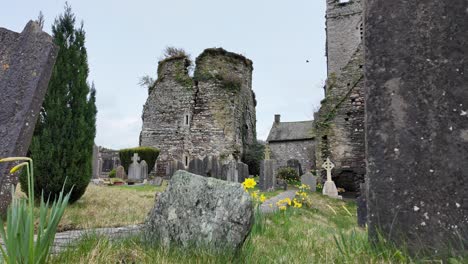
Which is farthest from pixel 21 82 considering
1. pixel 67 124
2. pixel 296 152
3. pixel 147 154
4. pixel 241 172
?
pixel 296 152

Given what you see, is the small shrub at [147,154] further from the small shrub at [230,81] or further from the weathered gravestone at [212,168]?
the weathered gravestone at [212,168]

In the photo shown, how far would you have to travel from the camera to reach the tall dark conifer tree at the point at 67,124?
6.45m

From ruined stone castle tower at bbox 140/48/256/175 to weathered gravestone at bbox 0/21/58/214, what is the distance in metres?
18.6

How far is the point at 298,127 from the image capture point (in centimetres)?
3816

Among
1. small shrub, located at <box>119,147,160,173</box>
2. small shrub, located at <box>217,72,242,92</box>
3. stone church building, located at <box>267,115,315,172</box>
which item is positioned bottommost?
small shrub, located at <box>119,147,160,173</box>

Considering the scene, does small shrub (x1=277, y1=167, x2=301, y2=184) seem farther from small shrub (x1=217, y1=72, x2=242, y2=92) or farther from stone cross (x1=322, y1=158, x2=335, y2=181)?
stone cross (x1=322, y1=158, x2=335, y2=181)

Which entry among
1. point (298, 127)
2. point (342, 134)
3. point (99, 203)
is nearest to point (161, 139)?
point (342, 134)

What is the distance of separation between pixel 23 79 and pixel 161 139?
19.8m

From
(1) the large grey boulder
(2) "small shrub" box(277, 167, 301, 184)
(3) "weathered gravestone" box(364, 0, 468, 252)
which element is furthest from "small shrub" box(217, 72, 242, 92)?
(3) "weathered gravestone" box(364, 0, 468, 252)

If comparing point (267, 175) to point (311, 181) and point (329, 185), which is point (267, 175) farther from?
point (329, 185)

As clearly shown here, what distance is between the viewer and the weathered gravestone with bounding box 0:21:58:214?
111 inches

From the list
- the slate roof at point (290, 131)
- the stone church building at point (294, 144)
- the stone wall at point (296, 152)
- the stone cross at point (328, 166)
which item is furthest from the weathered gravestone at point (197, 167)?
the slate roof at point (290, 131)

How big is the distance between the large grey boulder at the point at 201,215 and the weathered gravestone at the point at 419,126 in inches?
31.2

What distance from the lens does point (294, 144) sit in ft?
119
